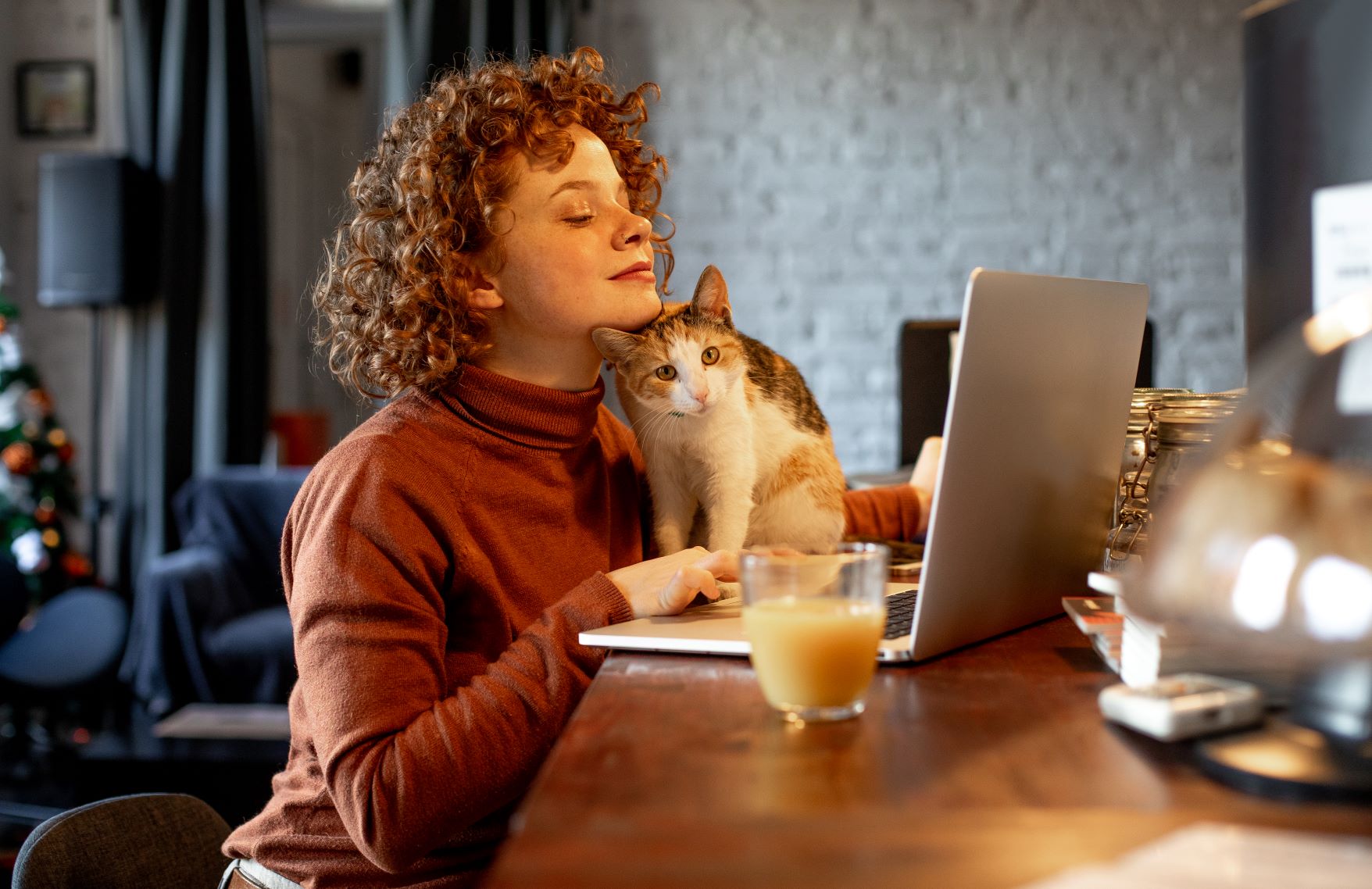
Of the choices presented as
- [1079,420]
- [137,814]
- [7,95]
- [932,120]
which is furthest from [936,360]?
[7,95]

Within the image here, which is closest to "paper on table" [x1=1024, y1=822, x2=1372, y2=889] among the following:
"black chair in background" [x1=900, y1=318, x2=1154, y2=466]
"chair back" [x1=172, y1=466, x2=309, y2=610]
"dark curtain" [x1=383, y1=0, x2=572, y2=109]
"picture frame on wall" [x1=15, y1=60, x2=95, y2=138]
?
"black chair in background" [x1=900, y1=318, x2=1154, y2=466]

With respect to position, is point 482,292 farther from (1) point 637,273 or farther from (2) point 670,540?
(2) point 670,540

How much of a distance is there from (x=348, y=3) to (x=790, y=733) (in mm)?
4815

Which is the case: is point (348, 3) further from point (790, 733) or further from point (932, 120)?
point (790, 733)

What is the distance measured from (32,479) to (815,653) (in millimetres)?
3918

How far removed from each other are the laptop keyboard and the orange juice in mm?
161

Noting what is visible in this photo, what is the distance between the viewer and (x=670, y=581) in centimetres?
102

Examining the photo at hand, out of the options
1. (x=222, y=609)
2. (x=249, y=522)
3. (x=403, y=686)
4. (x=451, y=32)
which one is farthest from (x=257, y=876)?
(x=451, y=32)

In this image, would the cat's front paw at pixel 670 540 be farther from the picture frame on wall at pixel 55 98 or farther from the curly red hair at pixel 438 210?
the picture frame on wall at pixel 55 98

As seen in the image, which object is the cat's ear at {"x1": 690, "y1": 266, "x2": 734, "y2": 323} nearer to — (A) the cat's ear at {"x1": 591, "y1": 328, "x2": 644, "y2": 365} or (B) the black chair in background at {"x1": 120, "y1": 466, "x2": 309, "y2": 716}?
(A) the cat's ear at {"x1": 591, "y1": 328, "x2": 644, "y2": 365}

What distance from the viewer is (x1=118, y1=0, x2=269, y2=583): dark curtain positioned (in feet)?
13.9

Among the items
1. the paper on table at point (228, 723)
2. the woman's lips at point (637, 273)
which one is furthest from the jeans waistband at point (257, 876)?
the paper on table at point (228, 723)

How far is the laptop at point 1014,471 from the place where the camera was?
0.81m

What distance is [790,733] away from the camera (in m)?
0.68
